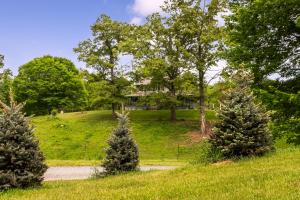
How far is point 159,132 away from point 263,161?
3355 centimetres

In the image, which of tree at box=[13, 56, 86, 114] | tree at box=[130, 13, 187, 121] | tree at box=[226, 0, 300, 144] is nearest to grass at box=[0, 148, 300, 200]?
tree at box=[226, 0, 300, 144]

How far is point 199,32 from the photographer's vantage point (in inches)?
1909

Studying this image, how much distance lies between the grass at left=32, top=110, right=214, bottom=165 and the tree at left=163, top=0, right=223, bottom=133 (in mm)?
5148

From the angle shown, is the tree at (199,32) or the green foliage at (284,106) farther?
the tree at (199,32)

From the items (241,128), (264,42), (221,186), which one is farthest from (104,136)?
(221,186)

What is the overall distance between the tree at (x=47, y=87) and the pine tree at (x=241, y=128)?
60.7 meters

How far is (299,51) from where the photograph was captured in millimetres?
24016

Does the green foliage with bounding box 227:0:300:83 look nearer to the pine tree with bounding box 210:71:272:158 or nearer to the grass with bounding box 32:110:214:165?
the pine tree with bounding box 210:71:272:158

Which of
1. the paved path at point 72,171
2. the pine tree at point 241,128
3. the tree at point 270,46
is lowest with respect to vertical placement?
the paved path at point 72,171

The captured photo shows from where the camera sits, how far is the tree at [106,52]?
56188mm

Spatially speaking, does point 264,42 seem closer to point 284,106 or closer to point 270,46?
point 270,46

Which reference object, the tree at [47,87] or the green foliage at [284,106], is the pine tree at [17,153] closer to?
the green foliage at [284,106]

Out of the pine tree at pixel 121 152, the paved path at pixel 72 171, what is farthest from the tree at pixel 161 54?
the pine tree at pixel 121 152

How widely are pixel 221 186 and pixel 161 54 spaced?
136ft
